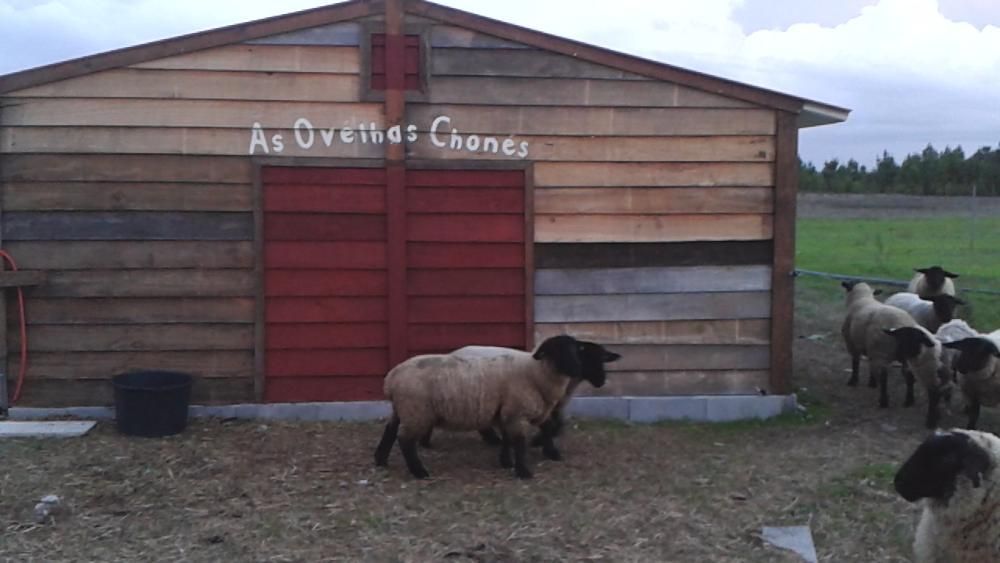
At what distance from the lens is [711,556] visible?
6.02 m

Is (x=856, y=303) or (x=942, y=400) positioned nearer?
(x=942, y=400)

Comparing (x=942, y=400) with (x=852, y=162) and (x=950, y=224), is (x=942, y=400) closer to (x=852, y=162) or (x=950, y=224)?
(x=950, y=224)

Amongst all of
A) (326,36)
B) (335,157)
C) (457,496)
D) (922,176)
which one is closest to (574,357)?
(457,496)

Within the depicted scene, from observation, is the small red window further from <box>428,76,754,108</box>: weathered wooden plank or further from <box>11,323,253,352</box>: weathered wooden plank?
<box>11,323,253,352</box>: weathered wooden plank

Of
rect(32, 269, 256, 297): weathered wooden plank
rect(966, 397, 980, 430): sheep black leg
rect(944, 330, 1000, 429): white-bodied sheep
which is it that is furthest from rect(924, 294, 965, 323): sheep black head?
rect(32, 269, 256, 297): weathered wooden plank

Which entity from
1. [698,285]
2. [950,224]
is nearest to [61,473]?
[698,285]

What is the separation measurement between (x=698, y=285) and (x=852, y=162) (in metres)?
45.9

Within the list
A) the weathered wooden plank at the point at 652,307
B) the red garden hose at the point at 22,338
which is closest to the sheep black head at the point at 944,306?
the weathered wooden plank at the point at 652,307

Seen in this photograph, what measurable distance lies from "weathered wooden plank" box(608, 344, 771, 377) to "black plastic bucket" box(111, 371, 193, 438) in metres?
3.97

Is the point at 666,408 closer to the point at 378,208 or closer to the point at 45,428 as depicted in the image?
the point at 378,208

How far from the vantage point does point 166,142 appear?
8.85 metres

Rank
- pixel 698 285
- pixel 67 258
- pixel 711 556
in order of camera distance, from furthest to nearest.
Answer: pixel 698 285
pixel 67 258
pixel 711 556

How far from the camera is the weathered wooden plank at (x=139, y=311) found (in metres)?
8.89

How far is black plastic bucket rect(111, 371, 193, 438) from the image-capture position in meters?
8.37
